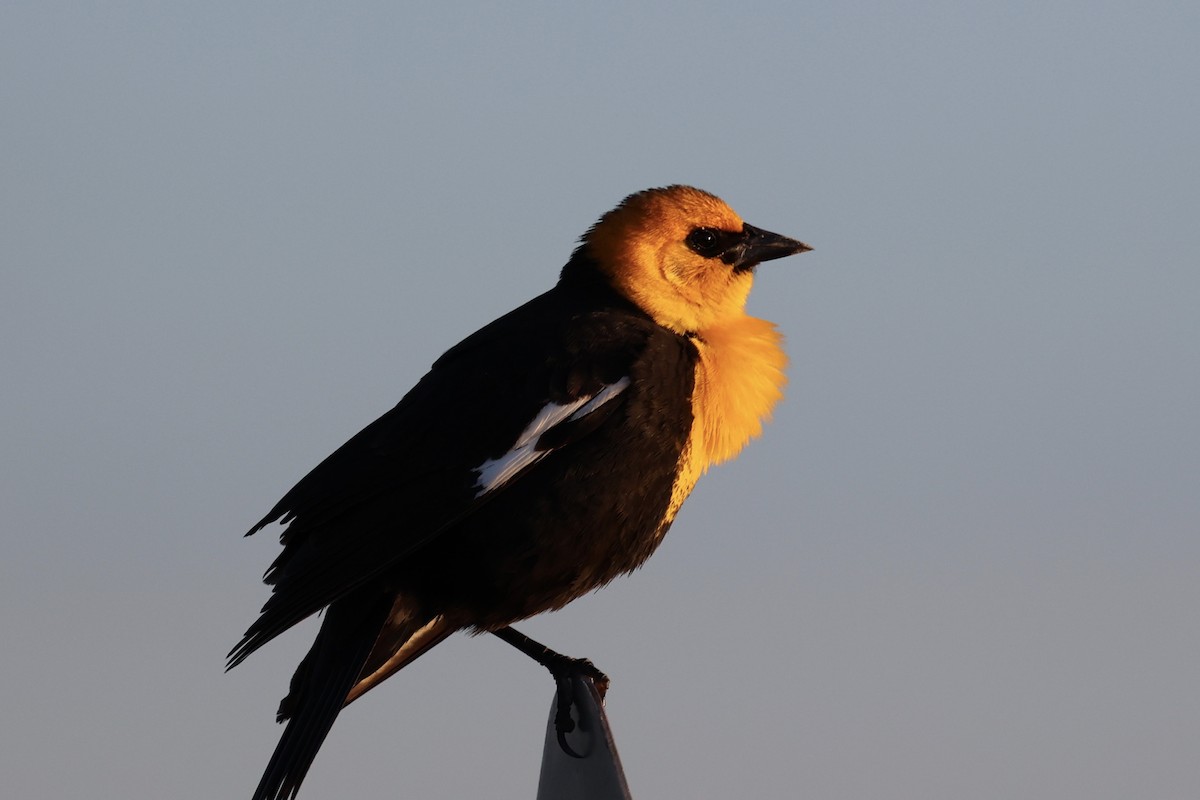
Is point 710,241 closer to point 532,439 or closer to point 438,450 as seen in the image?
point 532,439

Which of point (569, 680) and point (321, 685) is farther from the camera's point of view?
point (569, 680)

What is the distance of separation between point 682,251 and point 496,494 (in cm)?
120

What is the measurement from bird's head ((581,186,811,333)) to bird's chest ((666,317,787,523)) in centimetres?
13

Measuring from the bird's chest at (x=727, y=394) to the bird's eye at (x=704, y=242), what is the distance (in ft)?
1.06

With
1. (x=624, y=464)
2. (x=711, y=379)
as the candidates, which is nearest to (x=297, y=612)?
(x=624, y=464)

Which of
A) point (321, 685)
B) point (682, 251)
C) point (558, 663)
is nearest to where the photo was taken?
point (321, 685)

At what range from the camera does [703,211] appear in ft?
15.7

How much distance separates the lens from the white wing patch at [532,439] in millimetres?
3873

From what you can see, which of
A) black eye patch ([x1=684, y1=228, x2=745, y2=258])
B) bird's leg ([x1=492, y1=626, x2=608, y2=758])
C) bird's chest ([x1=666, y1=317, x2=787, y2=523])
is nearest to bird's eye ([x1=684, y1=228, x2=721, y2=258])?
black eye patch ([x1=684, y1=228, x2=745, y2=258])

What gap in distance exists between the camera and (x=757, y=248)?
478cm

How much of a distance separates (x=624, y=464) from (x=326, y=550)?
0.80 m

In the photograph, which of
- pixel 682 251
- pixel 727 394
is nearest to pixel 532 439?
pixel 727 394

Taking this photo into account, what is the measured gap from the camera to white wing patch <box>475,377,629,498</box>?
3.87m

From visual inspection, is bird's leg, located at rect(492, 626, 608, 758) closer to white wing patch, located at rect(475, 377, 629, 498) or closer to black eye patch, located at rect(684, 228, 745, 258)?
white wing patch, located at rect(475, 377, 629, 498)
